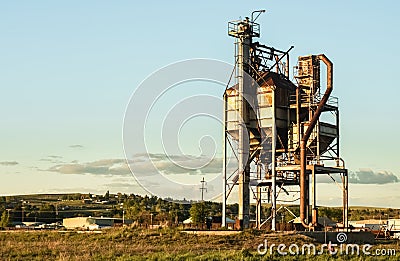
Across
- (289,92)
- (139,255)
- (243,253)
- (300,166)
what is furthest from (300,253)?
(289,92)

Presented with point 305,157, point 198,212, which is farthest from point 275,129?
point 198,212

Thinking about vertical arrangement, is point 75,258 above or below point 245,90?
below

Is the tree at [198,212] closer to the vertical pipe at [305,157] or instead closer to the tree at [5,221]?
the tree at [5,221]

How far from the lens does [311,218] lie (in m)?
57.8

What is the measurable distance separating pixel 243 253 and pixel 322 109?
82.2 ft

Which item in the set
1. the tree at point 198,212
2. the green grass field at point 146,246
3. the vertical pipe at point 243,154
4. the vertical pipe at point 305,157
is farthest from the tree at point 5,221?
the vertical pipe at point 305,157

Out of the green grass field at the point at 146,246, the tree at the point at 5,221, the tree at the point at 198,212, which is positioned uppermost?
the tree at the point at 198,212

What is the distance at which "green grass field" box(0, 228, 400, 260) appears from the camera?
34969 mm

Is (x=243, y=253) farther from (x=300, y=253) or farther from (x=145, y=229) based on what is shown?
(x=145, y=229)

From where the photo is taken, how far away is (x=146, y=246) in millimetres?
44688

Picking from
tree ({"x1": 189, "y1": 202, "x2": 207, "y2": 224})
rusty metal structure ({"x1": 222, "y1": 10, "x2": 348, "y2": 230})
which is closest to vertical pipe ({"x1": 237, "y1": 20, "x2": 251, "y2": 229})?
rusty metal structure ({"x1": 222, "y1": 10, "x2": 348, "y2": 230})

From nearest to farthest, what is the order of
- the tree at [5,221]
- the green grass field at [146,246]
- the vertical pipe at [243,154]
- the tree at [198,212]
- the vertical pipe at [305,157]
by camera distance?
the green grass field at [146,246] < the vertical pipe at [305,157] < the vertical pipe at [243,154] < the tree at [198,212] < the tree at [5,221]

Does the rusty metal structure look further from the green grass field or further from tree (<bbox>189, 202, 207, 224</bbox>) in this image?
tree (<bbox>189, 202, 207, 224</bbox>)

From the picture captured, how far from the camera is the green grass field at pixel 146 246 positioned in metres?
35.0
